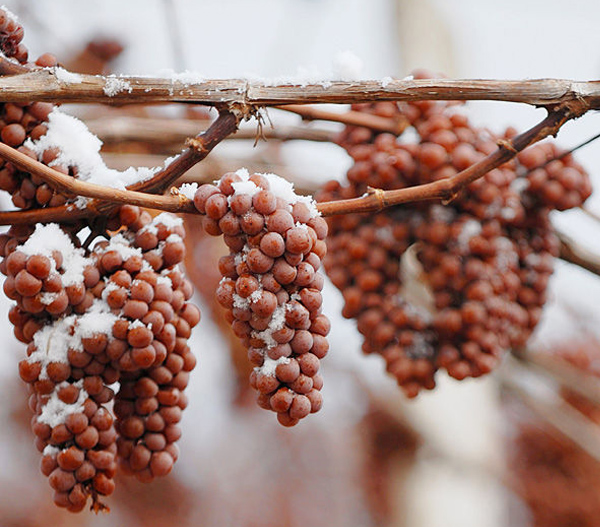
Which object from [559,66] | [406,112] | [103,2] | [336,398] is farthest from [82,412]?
[559,66]

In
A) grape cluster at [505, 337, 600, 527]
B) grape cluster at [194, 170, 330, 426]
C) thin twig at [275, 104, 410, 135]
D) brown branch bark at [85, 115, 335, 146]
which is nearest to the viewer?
grape cluster at [194, 170, 330, 426]

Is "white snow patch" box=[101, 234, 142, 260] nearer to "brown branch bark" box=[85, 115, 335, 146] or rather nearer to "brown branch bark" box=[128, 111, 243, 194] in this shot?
"brown branch bark" box=[128, 111, 243, 194]

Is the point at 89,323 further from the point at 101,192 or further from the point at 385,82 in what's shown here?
the point at 385,82

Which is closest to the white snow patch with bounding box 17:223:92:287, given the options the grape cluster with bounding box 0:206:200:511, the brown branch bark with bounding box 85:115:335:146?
the grape cluster with bounding box 0:206:200:511

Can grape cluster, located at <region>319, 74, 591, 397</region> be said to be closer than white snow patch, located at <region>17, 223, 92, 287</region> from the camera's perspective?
No

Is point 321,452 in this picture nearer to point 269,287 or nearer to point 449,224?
point 449,224
